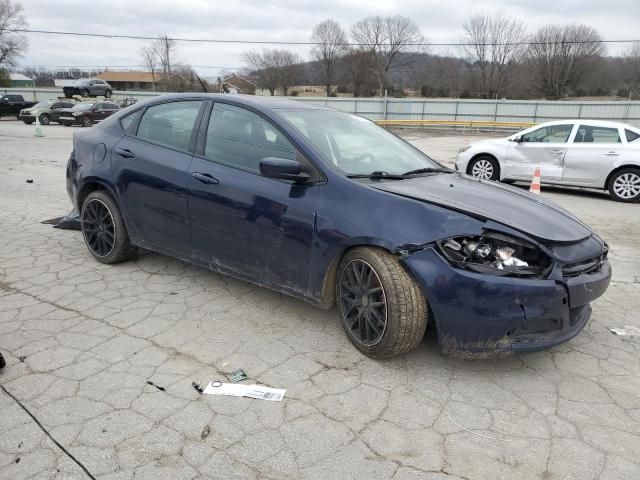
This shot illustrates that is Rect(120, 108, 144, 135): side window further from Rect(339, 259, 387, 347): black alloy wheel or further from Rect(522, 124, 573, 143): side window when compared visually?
Rect(522, 124, 573, 143): side window

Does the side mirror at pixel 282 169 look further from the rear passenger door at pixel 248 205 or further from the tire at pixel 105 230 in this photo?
the tire at pixel 105 230

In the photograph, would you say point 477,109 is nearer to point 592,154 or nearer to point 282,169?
point 592,154

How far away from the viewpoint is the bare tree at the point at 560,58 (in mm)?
61750

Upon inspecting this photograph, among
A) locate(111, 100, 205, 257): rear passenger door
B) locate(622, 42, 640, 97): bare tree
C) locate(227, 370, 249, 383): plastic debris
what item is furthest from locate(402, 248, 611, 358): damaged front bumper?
locate(622, 42, 640, 97): bare tree

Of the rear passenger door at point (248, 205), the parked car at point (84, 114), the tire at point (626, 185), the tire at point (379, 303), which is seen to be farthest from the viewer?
the parked car at point (84, 114)

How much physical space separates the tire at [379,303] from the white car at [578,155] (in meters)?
8.21

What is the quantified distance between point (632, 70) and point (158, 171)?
65413mm

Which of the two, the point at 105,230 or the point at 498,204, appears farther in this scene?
the point at 105,230

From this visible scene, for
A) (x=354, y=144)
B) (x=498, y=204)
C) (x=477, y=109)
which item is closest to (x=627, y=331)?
(x=498, y=204)

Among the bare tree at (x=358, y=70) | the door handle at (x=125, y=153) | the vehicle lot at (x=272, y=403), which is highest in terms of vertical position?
the bare tree at (x=358, y=70)

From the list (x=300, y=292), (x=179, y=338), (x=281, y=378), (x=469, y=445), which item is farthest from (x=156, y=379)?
(x=469, y=445)

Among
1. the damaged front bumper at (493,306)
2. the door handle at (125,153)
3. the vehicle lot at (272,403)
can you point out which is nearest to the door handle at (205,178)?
the door handle at (125,153)

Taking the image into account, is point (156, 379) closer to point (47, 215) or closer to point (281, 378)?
point (281, 378)

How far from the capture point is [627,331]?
3746 millimetres
